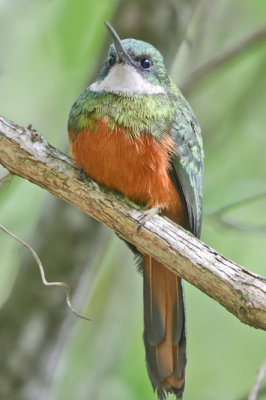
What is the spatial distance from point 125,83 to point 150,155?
1.35 ft

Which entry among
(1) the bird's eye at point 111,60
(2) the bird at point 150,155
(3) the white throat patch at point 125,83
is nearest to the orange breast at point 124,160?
(2) the bird at point 150,155

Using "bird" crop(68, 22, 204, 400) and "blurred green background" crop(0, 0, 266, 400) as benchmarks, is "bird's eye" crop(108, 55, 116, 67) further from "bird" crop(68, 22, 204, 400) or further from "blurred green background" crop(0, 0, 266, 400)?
"blurred green background" crop(0, 0, 266, 400)

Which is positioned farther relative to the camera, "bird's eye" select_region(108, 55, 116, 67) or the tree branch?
"bird's eye" select_region(108, 55, 116, 67)

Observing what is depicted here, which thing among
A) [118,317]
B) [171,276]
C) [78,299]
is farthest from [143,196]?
[118,317]

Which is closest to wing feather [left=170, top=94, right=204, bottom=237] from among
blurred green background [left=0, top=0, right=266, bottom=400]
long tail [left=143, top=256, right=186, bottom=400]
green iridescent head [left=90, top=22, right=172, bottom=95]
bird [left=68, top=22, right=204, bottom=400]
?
bird [left=68, top=22, right=204, bottom=400]

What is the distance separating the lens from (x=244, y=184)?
445cm

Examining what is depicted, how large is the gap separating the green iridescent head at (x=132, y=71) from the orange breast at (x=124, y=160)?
0.88ft

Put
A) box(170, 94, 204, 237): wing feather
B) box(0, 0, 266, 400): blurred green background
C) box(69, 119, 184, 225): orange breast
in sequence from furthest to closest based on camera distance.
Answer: box(0, 0, 266, 400): blurred green background < box(170, 94, 204, 237): wing feather < box(69, 119, 184, 225): orange breast

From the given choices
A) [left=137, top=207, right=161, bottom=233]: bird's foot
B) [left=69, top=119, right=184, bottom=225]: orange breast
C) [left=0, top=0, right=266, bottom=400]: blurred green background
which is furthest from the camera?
[left=0, top=0, right=266, bottom=400]: blurred green background

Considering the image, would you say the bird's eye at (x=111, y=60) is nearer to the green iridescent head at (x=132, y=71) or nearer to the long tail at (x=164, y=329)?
the green iridescent head at (x=132, y=71)

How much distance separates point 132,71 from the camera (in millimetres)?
3340

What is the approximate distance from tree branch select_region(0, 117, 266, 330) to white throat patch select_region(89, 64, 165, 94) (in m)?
0.51

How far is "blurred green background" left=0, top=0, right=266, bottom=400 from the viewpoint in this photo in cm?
378

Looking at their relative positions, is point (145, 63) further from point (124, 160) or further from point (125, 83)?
point (124, 160)
